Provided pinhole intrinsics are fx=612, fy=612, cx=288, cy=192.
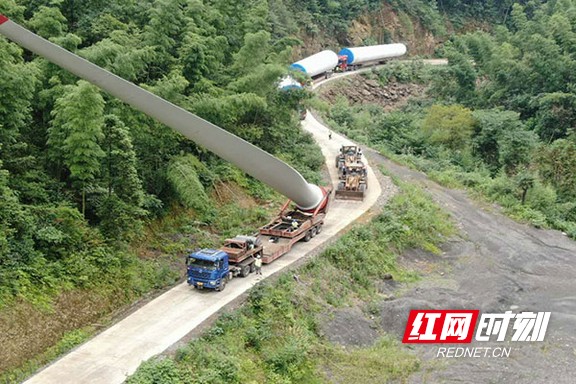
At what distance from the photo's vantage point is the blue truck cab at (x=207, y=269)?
2041cm

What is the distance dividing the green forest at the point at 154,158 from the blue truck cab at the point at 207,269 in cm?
148

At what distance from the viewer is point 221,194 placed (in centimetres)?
3028

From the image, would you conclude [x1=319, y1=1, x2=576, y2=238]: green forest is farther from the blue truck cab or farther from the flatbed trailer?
the blue truck cab

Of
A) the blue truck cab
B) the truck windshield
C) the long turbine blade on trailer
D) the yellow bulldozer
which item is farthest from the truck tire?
the yellow bulldozer

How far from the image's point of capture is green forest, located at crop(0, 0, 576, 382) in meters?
18.8

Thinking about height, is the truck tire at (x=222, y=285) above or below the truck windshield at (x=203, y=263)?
below

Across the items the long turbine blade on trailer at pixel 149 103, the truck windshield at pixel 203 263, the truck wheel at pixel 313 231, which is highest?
the long turbine blade on trailer at pixel 149 103

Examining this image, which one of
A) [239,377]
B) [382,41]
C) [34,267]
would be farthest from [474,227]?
[382,41]

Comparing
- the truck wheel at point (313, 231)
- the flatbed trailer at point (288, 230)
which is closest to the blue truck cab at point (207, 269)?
the flatbed trailer at point (288, 230)

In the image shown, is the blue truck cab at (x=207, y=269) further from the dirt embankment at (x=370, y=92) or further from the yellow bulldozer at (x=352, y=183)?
the dirt embankment at (x=370, y=92)

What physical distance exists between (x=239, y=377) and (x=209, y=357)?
0.97m

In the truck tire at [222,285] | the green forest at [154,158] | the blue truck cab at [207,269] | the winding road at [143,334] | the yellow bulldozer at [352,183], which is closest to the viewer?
the winding road at [143,334]

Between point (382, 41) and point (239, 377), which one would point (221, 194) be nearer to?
point (239, 377)

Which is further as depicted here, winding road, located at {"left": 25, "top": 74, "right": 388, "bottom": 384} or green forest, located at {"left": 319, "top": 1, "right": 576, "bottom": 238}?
green forest, located at {"left": 319, "top": 1, "right": 576, "bottom": 238}
